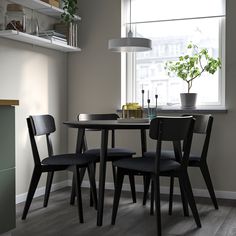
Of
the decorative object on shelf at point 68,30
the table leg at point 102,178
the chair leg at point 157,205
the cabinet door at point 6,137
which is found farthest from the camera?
the decorative object on shelf at point 68,30

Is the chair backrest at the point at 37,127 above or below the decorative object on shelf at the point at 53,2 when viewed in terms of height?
below

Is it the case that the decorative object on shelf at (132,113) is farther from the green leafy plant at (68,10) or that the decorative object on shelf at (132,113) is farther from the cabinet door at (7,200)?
the cabinet door at (7,200)

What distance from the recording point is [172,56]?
4770 mm

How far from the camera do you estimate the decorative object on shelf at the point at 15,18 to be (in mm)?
3799

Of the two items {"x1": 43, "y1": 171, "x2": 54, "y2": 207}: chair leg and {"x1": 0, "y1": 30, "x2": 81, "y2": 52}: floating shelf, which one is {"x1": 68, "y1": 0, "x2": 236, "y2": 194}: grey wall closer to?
{"x1": 0, "y1": 30, "x2": 81, "y2": 52}: floating shelf

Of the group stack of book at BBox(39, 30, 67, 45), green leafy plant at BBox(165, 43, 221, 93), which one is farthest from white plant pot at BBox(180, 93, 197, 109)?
stack of book at BBox(39, 30, 67, 45)

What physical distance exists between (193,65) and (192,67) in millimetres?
30

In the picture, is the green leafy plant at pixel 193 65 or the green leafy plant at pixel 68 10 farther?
the green leafy plant at pixel 68 10

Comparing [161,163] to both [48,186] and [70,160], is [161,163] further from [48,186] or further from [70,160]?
[48,186]

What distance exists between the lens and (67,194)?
453cm

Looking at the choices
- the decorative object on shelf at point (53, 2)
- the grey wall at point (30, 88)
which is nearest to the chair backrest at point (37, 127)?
the grey wall at point (30, 88)

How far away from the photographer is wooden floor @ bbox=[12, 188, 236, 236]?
3.18 meters

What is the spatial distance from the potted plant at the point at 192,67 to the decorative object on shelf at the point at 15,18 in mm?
1629

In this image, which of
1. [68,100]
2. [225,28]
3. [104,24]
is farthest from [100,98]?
[225,28]
